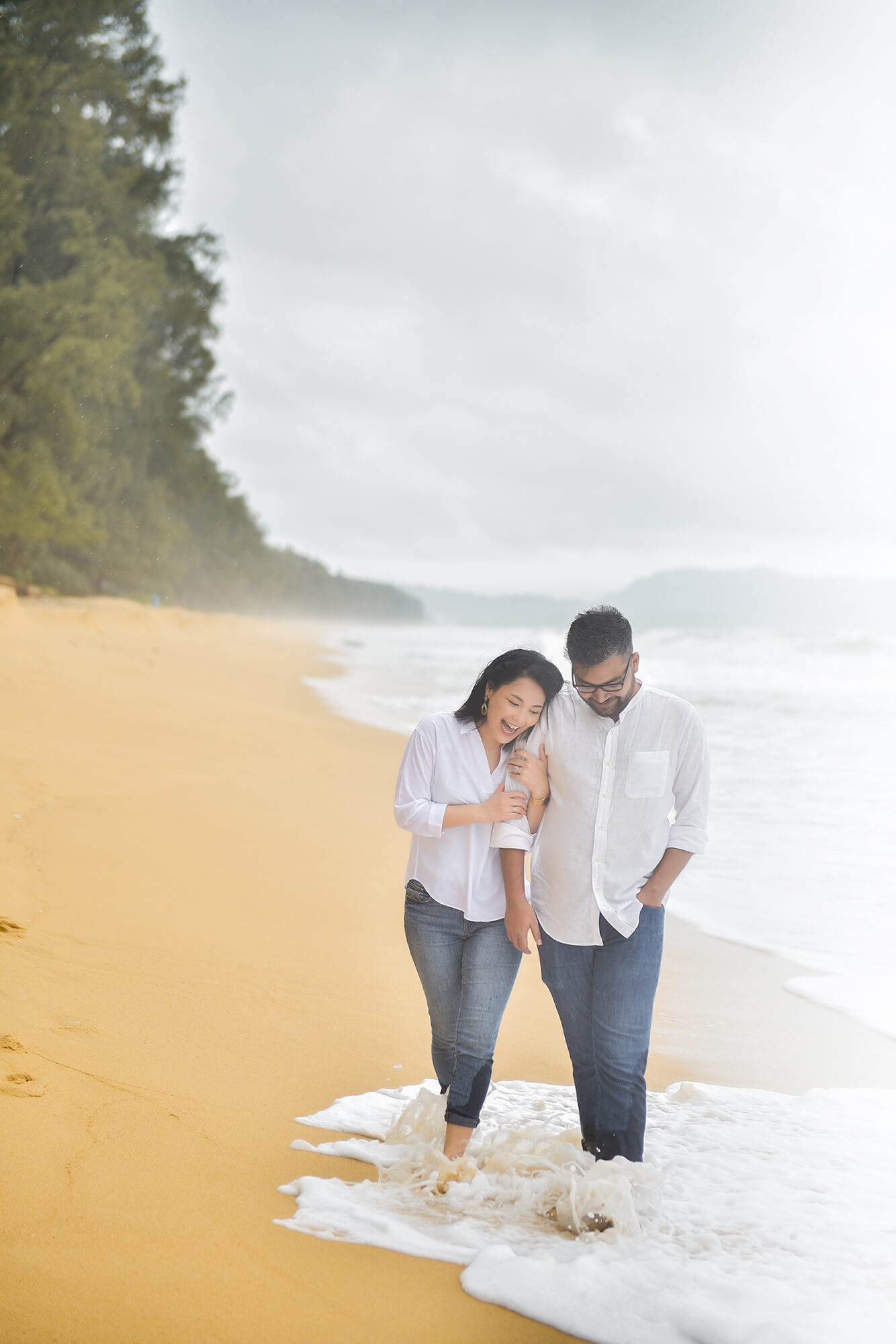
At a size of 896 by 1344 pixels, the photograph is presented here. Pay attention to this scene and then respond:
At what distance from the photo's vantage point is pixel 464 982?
2.73 meters

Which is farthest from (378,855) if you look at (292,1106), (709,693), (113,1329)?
(709,693)

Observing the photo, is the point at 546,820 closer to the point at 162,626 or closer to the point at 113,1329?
the point at 113,1329

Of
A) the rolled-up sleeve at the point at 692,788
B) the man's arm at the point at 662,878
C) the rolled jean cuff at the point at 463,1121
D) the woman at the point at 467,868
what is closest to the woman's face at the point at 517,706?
the woman at the point at 467,868

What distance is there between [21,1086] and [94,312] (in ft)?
74.4

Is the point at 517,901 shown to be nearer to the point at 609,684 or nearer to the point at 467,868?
the point at 467,868

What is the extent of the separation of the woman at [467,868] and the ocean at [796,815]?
201 millimetres

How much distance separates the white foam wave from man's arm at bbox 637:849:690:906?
72 cm

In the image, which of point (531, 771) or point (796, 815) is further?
point (796, 815)

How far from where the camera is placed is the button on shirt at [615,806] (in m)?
2.61

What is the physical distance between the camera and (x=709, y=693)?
23.7 metres

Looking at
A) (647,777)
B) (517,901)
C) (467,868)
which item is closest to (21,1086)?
(467,868)

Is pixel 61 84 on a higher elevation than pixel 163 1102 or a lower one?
higher

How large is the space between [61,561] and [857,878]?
26.8m

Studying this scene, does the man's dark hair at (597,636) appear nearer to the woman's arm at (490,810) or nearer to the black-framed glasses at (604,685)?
the black-framed glasses at (604,685)
